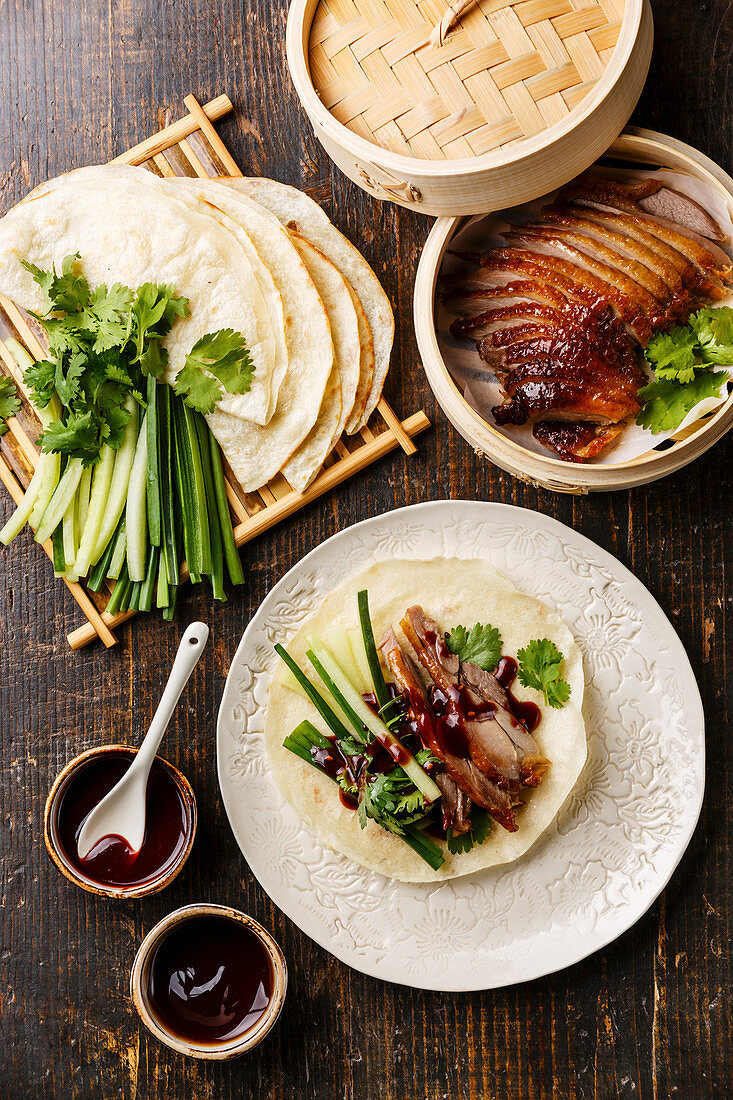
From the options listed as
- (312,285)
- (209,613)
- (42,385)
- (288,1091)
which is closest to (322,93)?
(312,285)

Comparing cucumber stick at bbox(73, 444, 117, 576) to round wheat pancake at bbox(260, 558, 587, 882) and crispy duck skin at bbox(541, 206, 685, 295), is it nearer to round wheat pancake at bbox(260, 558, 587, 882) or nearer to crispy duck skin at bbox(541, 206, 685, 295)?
round wheat pancake at bbox(260, 558, 587, 882)

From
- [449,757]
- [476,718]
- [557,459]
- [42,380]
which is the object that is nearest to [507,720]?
[476,718]

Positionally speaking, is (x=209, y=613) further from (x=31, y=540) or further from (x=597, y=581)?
(x=597, y=581)

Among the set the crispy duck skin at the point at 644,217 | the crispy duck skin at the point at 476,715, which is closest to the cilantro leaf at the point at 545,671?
the crispy duck skin at the point at 476,715

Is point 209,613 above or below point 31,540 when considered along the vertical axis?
below

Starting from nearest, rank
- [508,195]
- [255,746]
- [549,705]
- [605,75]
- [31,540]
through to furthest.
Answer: [605,75], [508,195], [549,705], [255,746], [31,540]
